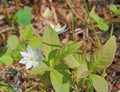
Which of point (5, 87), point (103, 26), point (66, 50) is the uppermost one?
point (66, 50)

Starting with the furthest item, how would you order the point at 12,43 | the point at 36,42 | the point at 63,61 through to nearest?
the point at 12,43, the point at 36,42, the point at 63,61

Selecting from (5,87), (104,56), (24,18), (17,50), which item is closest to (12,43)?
(17,50)

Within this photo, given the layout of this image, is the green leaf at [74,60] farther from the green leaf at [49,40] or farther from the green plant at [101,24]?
the green plant at [101,24]

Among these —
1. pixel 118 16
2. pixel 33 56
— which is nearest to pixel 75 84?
pixel 33 56

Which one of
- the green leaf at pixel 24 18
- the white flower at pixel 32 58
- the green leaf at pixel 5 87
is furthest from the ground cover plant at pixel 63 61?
the green leaf at pixel 24 18

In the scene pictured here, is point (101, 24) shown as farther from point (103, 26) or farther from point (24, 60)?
point (24, 60)

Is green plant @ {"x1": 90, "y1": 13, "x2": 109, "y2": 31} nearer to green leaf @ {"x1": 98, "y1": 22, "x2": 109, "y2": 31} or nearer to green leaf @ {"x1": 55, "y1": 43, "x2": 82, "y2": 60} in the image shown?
green leaf @ {"x1": 98, "y1": 22, "x2": 109, "y2": 31}

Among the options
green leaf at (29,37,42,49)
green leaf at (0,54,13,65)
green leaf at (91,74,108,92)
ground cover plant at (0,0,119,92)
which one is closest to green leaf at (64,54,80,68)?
ground cover plant at (0,0,119,92)

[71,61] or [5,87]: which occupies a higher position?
[71,61]
